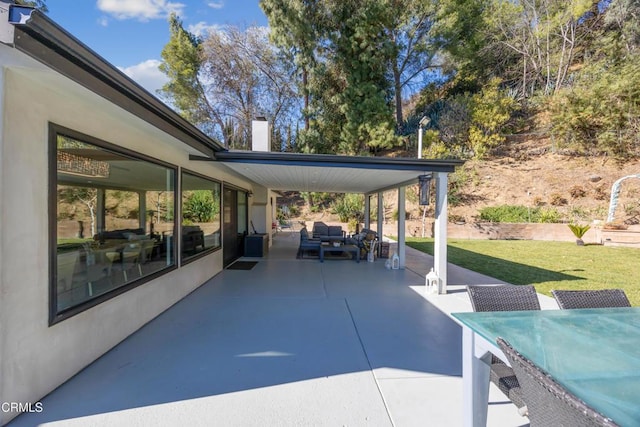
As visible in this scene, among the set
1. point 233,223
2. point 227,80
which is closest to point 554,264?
point 233,223

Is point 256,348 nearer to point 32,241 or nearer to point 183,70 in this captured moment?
point 32,241

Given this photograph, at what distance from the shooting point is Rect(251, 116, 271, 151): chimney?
6887 millimetres

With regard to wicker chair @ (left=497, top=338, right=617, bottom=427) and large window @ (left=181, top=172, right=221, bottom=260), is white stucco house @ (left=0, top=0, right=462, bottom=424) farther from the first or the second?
wicker chair @ (left=497, top=338, right=617, bottom=427)

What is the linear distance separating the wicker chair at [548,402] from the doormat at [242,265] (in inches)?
277

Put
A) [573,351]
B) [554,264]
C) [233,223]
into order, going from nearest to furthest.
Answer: [573,351]
[554,264]
[233,223]

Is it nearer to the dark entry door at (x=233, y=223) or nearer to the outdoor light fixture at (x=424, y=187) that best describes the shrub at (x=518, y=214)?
the outdoor light fixture at (x=424, y=187)

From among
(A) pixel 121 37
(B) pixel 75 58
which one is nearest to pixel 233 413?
Result: (B) pixel 75 58

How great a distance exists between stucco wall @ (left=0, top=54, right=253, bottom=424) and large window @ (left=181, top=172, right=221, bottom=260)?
2182mm

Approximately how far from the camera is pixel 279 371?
279cm

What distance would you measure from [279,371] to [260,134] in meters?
5.60

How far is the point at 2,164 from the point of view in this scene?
2.05 metres

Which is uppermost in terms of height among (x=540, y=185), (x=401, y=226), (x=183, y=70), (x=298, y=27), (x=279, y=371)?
(x=298, y=27)

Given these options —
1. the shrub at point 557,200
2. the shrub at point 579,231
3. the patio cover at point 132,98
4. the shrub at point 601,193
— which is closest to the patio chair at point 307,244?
the patio cover at point 132,98

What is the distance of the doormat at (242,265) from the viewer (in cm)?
760
